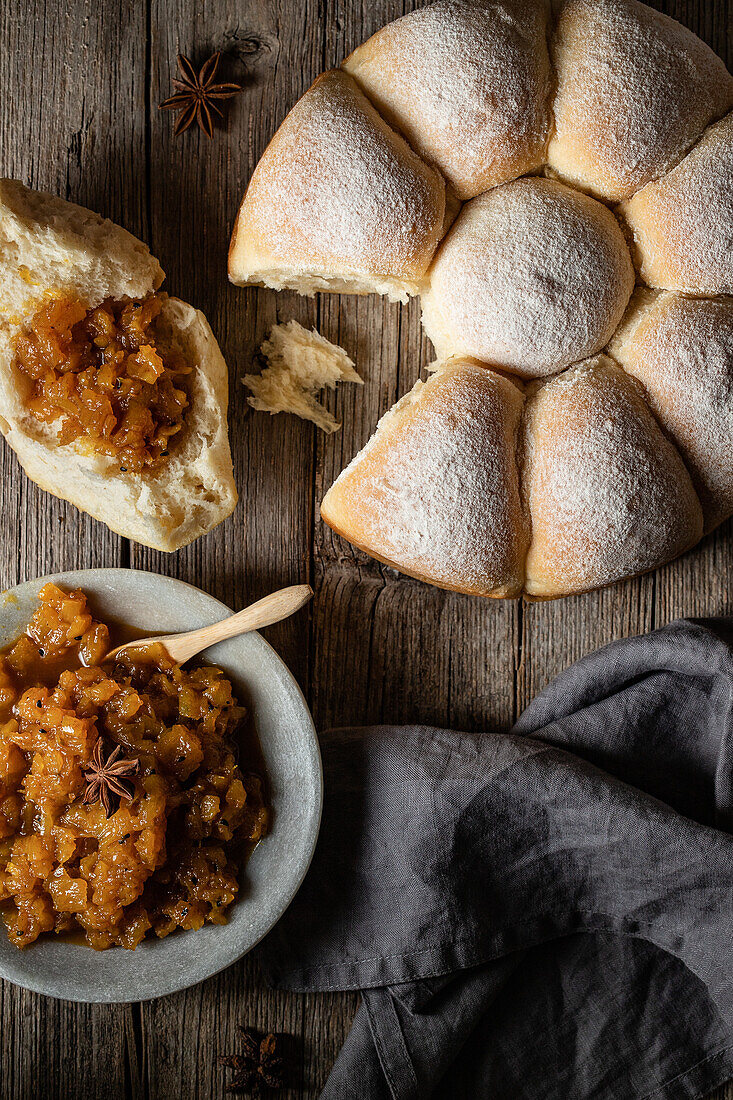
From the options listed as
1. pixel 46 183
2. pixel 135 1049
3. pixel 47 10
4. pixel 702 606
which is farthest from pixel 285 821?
pixel 47 10

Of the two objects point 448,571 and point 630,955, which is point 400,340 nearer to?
point 448,571

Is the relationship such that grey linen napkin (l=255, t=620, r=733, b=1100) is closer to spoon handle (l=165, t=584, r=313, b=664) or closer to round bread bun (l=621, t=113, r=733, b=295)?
spoon handle (l=165, t=584, r=313, b=664)

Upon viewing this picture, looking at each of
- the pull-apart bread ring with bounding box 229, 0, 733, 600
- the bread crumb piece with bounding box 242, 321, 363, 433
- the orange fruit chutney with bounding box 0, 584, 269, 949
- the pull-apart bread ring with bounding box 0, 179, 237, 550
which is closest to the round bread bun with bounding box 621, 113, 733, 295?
the pull-apart bread ring with bounding box 229, 0, 733, 600

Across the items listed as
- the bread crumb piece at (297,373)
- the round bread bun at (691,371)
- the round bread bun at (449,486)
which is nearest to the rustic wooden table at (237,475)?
the bread crumb piece at (297,373)

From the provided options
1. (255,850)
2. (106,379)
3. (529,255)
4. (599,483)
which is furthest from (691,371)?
(255,850)

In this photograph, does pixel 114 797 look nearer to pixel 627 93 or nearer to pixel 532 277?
pixel 532 277

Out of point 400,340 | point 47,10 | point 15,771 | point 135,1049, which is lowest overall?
point 135,1049

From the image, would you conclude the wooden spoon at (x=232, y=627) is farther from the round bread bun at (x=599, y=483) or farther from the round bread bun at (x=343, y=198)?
the round bread bun at (x=343, y=198)
